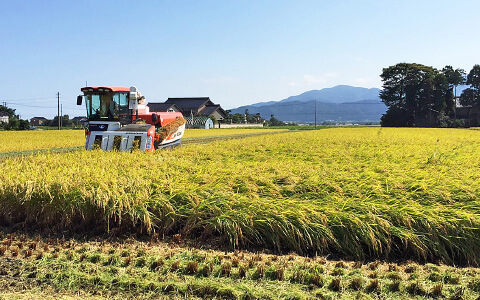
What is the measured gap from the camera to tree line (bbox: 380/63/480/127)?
57.3m

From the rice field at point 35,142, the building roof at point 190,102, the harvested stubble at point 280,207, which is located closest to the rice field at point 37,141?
the rice field at point 35,142

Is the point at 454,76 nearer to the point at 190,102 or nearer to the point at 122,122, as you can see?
the point at 190,102

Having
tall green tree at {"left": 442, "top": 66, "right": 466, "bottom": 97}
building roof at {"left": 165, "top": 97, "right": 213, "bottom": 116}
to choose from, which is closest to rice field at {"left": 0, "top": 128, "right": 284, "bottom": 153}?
building roof at {"left": 165, "top": 97, "right": 213, "bottom": 116}

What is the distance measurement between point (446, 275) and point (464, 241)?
0.73 metres

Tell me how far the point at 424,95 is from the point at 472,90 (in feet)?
36.3

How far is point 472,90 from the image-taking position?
2422 inches

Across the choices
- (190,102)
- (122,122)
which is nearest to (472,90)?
(190,102)

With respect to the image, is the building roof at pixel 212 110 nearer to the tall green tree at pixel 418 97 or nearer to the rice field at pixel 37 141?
the tall green tree at pixel 418 97

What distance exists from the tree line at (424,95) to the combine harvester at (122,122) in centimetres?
5408

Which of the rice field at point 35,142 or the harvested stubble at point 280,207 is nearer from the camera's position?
the harvested stubble at point 280,207

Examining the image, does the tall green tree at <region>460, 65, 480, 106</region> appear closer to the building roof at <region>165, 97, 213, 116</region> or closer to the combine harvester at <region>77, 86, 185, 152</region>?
the building roof at <region>165, 97, 213, 116</region>

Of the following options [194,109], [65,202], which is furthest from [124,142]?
[194,109]

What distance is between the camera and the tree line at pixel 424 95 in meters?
57.3

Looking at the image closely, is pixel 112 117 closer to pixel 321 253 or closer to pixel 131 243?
pixel 131 243
